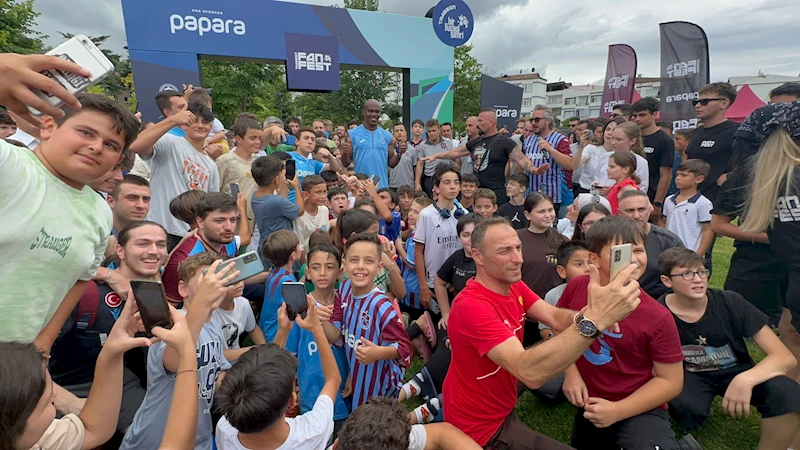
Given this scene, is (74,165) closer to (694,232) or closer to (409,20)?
(694,232)

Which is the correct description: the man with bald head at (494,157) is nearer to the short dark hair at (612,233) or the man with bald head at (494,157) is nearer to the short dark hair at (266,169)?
the short dark hair at (266,169)

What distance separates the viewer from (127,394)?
2773mm

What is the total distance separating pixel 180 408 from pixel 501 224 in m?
1.85

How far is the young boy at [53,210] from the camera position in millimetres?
1534

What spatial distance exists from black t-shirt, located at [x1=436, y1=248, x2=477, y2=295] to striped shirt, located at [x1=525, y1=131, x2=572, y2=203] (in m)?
3.15

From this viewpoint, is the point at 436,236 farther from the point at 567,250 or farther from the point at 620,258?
the point at 620,258

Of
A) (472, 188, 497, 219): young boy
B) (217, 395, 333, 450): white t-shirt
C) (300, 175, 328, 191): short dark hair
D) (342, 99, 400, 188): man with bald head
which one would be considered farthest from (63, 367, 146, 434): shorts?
(342, 99, 400, 188): man with bald head

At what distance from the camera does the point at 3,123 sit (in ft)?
15.9

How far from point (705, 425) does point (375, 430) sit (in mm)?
3071

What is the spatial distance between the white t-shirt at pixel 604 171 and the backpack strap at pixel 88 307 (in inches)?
222

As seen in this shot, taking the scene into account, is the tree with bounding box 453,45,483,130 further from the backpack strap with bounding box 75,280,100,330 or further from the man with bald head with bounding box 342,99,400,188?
the backpack strap with bounding box 75,280,100,330

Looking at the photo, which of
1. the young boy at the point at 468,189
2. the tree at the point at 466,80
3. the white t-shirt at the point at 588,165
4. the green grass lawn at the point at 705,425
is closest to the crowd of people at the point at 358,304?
the green grass lawn at the point at 705,425

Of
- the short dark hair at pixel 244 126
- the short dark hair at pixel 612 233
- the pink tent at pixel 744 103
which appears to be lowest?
the short dark hair at pixel 612 233

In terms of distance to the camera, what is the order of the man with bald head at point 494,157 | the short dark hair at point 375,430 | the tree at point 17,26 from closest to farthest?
the short dark hair at point 375,430
the man with bald head at point 494,157
the tree at point 17,26
